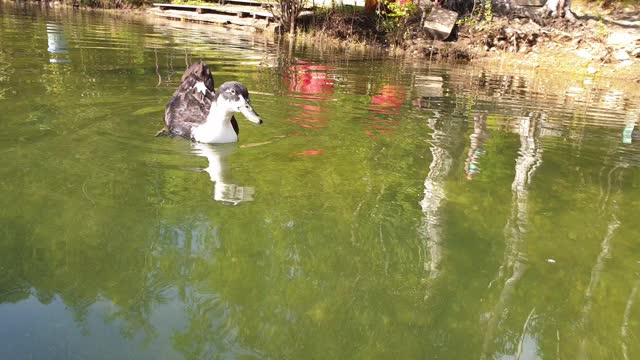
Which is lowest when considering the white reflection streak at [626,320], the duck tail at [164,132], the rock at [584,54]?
the white reflection streak at [626,320]

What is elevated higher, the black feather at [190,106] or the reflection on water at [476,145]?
the black feather at [190,106]

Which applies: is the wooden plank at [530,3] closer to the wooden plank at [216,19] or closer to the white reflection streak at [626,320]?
the wooden plank at [216,19]

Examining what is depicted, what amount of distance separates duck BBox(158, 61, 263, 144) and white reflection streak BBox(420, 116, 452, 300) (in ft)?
6.45

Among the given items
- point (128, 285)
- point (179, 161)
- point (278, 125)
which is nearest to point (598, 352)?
point (128, 285)

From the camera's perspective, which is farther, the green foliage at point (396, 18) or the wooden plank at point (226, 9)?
the wooden plank at point (226, 9)

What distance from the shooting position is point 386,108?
978cm

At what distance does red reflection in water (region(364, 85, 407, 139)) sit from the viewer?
8.21m

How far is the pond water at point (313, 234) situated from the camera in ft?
11.2

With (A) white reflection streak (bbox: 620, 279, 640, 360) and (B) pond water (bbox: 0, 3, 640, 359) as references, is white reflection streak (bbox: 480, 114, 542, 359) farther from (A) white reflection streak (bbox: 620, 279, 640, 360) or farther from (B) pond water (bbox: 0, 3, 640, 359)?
(A) white reflection streak (bbox: 620, 279, 640, 360)

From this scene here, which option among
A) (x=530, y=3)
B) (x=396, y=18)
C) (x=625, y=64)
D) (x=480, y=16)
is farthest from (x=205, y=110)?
(x=530, y=3)

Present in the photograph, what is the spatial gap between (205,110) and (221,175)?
1854 mm

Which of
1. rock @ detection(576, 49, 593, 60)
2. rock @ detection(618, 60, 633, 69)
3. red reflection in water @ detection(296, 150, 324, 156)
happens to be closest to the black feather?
red reflection in water @ detection(296, 150, 324, 156)

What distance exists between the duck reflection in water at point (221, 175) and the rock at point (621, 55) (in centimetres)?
1509

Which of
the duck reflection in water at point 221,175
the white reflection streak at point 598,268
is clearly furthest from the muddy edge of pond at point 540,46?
the duck reflection in water at point 221,175
